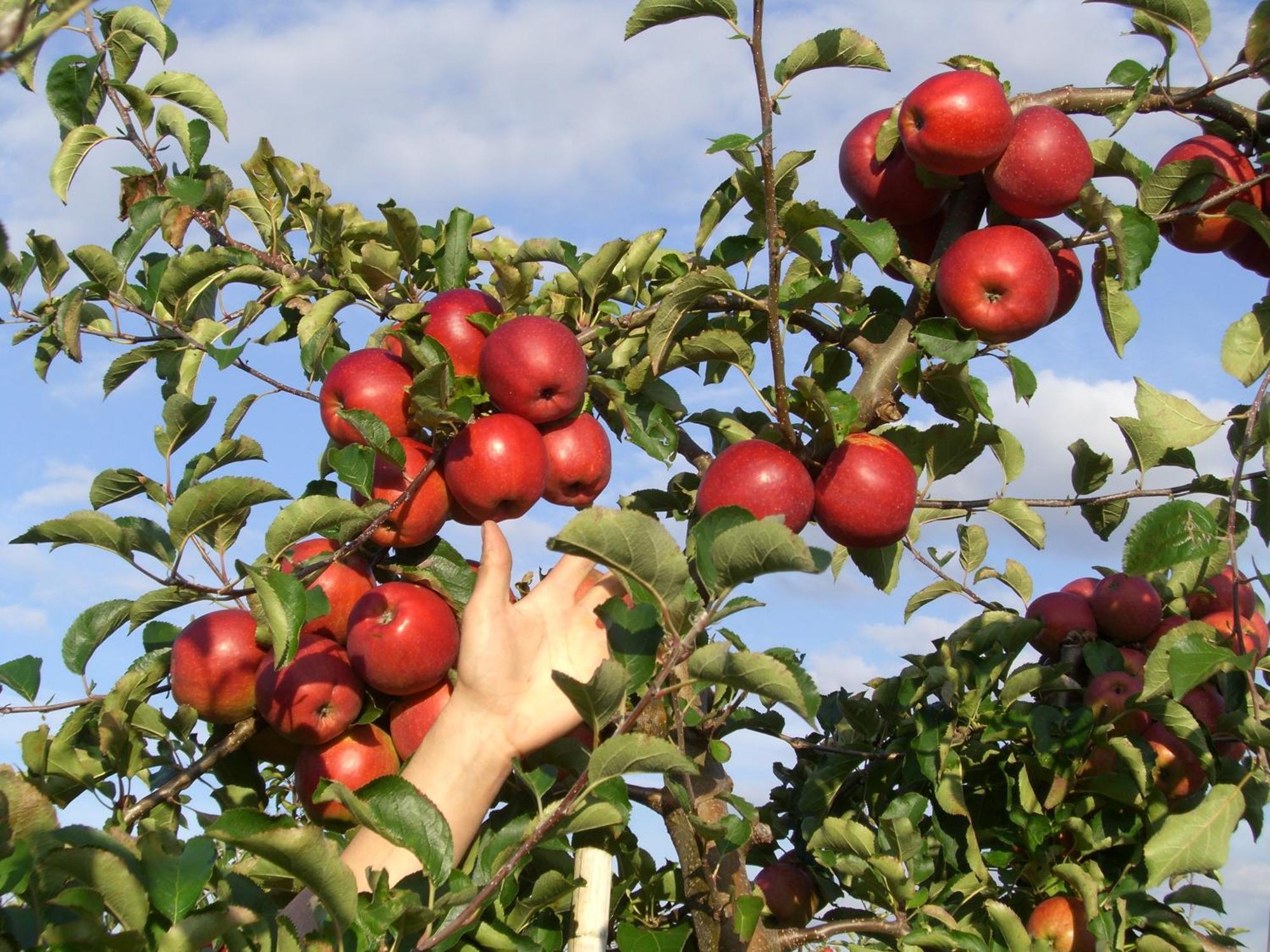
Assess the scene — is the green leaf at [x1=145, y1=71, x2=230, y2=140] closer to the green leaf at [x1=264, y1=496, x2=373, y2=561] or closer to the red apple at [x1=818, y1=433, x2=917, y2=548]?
the green leaf at [x1=264, y1=496, x2=373, y2=561]

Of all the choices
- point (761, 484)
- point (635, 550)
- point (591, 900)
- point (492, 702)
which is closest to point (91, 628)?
point (492, 702)

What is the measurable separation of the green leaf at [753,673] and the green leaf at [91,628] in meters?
1.16

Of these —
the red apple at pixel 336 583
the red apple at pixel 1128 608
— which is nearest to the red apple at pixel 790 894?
the red apple at pixel 1128 608

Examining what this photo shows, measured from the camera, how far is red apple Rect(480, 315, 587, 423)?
204 cm

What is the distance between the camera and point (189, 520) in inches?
75.6

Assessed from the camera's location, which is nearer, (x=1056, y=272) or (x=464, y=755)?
(x=464, y=755)

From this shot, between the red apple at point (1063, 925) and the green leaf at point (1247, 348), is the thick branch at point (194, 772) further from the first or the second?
the green leaf at point (1247, 348)

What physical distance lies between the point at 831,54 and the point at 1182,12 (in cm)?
77

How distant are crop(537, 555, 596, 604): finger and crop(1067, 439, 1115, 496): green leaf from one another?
138cm

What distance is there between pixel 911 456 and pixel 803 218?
Result: 1.98 feet

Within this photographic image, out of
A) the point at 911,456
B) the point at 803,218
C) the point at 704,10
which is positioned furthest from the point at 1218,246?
the point at 704,10

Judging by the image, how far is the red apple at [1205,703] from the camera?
2.59 metres

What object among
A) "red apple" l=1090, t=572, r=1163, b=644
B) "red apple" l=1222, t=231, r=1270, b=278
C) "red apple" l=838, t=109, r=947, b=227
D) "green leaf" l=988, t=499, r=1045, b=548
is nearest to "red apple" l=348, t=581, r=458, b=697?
"red apple" l=838, t=109, r=947, b=227

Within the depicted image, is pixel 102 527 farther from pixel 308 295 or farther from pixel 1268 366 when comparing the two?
pixel 1268 366
